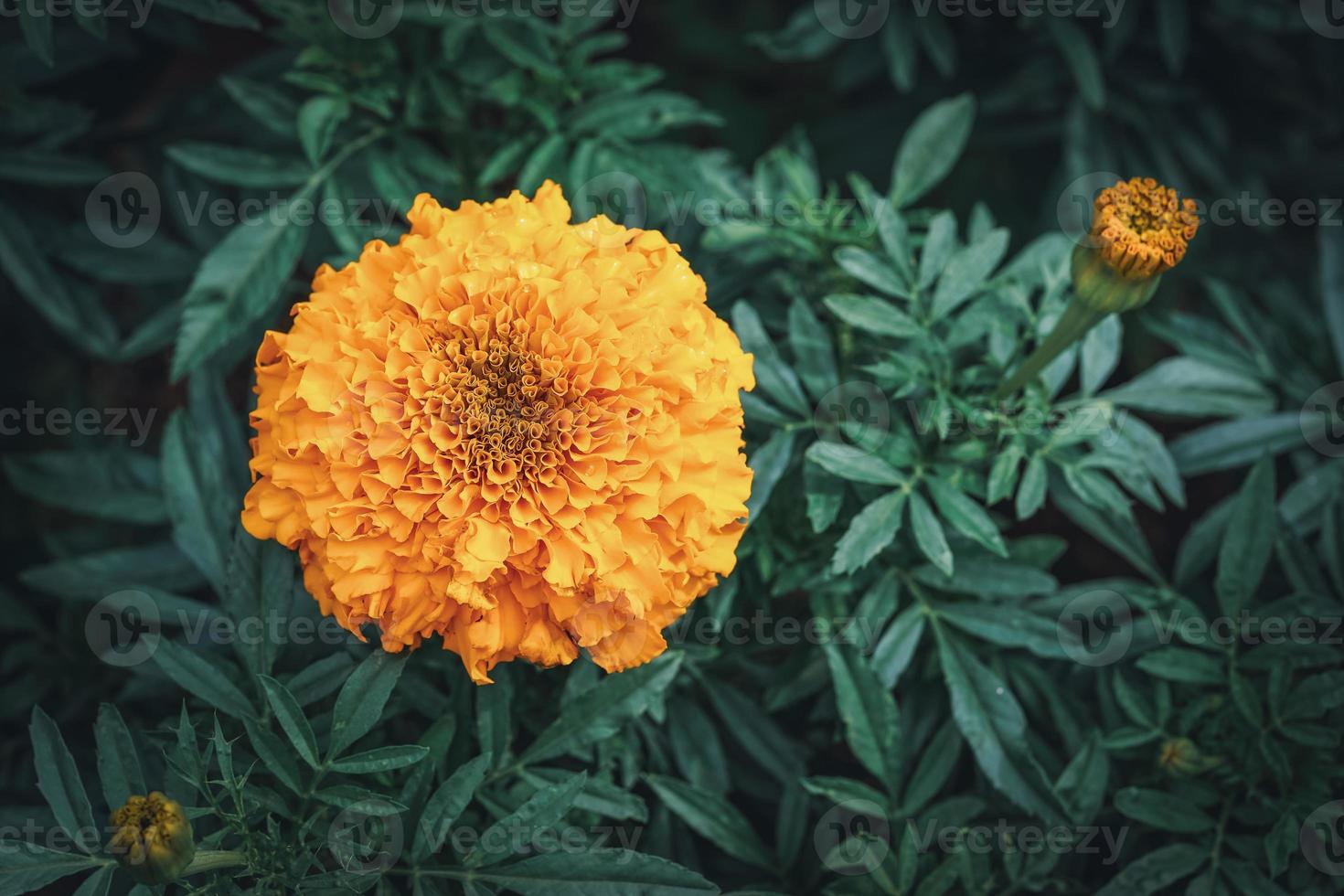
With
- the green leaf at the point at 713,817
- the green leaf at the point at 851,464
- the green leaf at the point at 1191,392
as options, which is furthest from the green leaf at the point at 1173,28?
the green leaf at the point at 713,817

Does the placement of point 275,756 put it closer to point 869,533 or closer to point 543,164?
point 869,533

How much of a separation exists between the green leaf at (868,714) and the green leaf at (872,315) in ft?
1.56

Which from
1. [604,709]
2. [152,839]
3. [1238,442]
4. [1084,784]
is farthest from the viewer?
[1238,442]

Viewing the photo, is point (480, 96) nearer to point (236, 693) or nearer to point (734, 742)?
point (236, 693)

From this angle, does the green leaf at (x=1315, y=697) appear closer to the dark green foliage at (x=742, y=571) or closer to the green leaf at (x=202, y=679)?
the dark green foliage at (x=742, y=571)

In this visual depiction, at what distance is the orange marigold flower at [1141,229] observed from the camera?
131 centimetres

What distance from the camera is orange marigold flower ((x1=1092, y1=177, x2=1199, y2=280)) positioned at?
1309 mm

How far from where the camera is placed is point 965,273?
1.62 m

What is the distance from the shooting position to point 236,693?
1.34 metres

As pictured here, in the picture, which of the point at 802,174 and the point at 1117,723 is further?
the point at 802,174

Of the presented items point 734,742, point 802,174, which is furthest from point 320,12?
point 734,742

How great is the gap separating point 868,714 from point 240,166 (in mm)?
1344

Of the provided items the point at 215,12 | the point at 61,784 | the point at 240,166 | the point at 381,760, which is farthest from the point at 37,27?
the point at 381,760

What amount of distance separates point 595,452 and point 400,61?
1063mm
